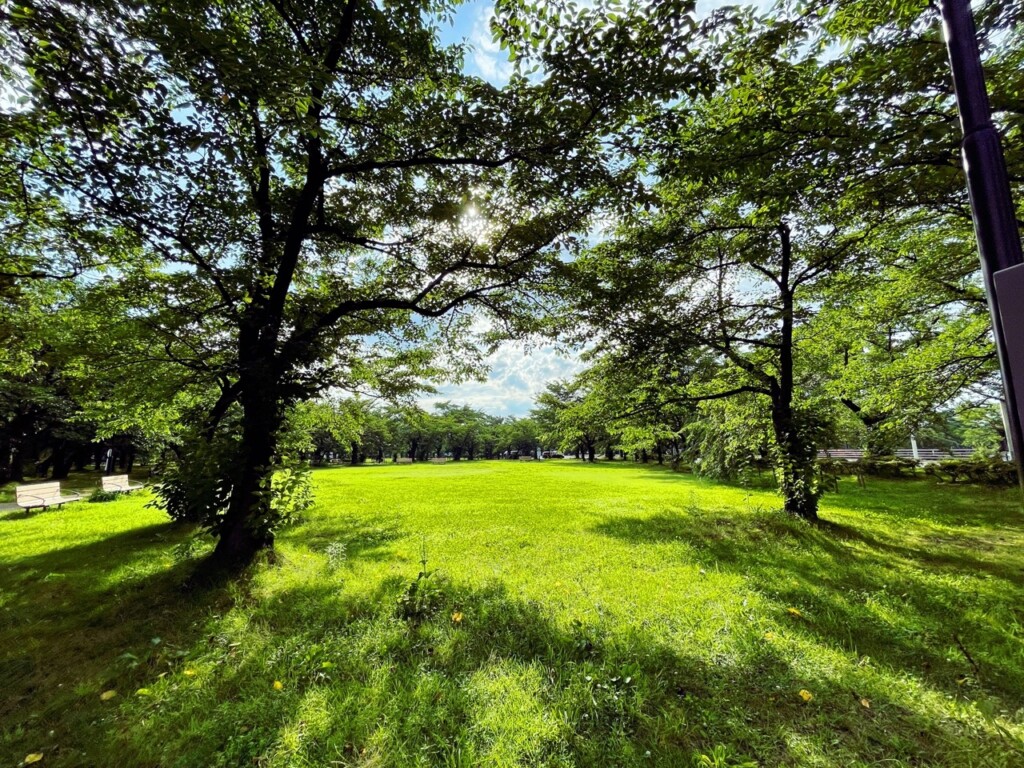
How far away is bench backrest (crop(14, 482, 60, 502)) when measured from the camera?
1189 cm

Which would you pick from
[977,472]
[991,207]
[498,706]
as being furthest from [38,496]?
[977,472]

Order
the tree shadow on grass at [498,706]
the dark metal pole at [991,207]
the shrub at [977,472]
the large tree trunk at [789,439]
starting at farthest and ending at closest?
the shrub at [977,472] → the large tree trunk at [789,439] → the tree shadow on grass at [498,706] → the dark metal pole at [991,207]

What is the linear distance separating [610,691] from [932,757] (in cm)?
207

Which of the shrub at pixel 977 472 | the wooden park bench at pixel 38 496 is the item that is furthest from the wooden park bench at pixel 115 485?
the shrub at pixel 977 472

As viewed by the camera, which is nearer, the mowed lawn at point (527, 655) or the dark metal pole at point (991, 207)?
the dark metal pole at point (991, 207)

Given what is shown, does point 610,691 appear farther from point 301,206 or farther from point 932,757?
point 301,206

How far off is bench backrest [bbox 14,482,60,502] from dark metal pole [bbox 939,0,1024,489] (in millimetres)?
20322

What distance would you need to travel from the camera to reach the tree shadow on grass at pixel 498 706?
261 centimetres

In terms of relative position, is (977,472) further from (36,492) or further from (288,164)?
(36,492)

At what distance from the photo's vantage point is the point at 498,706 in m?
3.03

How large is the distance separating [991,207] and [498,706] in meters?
4.25

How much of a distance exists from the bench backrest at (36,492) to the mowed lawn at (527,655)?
6.71 m

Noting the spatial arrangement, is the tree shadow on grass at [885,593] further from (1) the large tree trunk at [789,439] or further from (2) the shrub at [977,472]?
(2) the shrub at [977,472]

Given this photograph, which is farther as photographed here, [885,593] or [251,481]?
[251,481]
